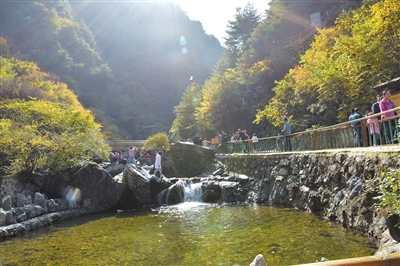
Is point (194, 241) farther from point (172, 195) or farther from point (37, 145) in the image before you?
point (37, 145)

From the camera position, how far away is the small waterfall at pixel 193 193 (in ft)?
53.7

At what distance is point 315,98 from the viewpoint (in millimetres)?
21531

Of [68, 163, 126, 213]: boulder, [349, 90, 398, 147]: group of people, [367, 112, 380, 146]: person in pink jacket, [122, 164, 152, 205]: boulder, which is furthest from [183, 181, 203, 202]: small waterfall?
[367, 112, 380, 146]: person in pink jacket

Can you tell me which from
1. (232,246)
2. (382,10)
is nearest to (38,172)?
(232,246)

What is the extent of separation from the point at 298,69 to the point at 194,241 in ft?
58.1

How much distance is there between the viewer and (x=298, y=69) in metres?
22.2

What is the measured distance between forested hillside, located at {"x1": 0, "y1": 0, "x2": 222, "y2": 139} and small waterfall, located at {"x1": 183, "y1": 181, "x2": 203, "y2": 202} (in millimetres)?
28978

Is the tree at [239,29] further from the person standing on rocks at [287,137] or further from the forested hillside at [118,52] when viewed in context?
the person standing on rocks at [287,137]

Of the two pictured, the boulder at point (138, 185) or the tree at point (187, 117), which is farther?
the tree at point (187, 117)

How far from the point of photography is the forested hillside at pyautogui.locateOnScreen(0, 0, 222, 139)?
5834 cm

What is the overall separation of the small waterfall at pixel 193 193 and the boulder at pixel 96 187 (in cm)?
351

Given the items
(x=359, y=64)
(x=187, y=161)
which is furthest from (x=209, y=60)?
(x=359, y=64)

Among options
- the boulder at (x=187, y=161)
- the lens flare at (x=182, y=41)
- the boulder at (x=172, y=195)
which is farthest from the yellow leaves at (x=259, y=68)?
the lens flare at (x=182, y=41)

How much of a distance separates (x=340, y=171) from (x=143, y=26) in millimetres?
94688
